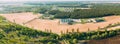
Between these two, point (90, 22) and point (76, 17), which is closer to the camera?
point (90, 22)

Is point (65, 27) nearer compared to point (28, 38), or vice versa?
point (28, 38)

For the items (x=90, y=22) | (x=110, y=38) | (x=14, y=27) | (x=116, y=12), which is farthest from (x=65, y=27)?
(x=116, y=12)

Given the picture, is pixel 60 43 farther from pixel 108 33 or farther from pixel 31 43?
pixel 108 33

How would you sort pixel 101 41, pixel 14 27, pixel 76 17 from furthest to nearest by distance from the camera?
pixel 76 17 < pixel 14 27 < pixel 101 41

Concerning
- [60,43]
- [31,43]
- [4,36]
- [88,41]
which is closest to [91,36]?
[88,41]

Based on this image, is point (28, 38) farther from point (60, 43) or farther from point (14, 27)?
point (14, 27)

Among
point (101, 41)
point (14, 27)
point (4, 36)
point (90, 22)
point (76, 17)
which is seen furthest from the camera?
point (76, 17)

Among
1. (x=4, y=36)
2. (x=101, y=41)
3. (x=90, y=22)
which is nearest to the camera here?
(x=101, y=41)

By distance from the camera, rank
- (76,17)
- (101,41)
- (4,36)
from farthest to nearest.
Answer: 1. (76,17)
2. (4,36)
3. (101,41)

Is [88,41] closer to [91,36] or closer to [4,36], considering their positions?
[91,36]
